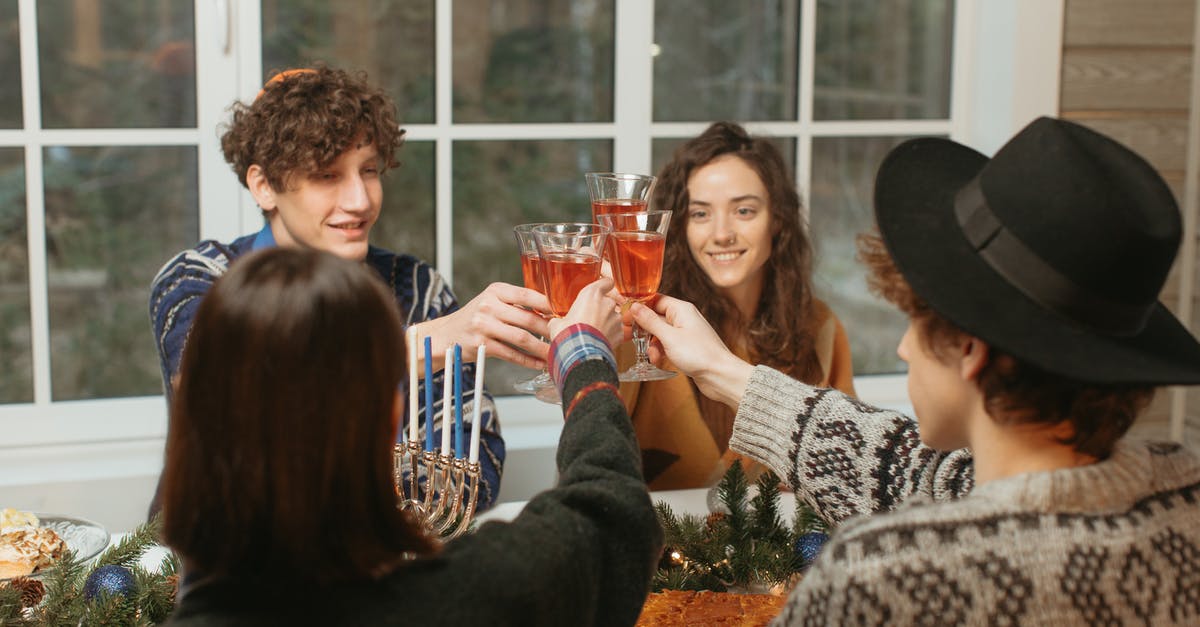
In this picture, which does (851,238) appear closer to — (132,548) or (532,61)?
(532,61)

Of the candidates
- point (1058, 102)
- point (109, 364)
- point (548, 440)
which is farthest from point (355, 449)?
point (1058, 102)

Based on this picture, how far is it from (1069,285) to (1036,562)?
0.25 metres

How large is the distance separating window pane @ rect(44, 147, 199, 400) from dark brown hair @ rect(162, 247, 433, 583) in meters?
2.07

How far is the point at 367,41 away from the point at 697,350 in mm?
1574

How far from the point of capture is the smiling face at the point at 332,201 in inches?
88.6

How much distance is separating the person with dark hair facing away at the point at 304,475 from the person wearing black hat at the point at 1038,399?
1.12 ft

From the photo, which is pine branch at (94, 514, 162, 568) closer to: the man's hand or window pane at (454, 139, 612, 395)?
the man's hand

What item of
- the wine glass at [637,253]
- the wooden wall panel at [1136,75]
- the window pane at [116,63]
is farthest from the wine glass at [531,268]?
the wooden wall panel at [1136,75]

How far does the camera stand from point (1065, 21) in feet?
9.93

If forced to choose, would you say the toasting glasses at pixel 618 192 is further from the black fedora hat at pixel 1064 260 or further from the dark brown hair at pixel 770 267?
the dark brown hair at pixel 770 267

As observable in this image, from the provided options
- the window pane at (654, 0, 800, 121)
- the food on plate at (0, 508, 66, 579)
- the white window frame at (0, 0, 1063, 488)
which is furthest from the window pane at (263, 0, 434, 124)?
the food on plate at (0, 508, 66, 579)

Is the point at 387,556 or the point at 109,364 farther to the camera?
the point at 109,364

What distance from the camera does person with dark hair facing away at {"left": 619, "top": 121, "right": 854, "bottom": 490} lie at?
8.47 feet

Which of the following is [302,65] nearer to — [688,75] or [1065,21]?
[688,75]
